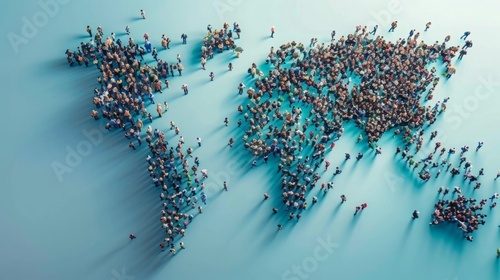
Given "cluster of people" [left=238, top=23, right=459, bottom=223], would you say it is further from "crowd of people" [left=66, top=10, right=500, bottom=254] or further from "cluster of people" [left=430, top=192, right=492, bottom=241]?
"cluster of people" [left=430, top=192, right=492, bottom=241]

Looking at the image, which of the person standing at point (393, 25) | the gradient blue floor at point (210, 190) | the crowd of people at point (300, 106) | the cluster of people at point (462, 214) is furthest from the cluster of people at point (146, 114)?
the person standing at point (393, 25)

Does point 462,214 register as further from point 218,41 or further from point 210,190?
point 218,41

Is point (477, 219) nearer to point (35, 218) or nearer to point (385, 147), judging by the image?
point (385, 147)

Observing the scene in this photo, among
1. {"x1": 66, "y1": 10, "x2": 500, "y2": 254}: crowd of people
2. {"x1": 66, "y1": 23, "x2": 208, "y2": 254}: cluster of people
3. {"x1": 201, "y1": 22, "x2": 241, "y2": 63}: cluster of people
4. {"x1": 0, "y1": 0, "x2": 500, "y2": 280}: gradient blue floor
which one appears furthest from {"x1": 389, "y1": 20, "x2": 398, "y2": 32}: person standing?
{"x1": 66, "y1": 23, "x2": 208, "y2": 254}: cluster of people

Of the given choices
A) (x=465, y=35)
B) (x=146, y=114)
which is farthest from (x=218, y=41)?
(x=465, y=35)

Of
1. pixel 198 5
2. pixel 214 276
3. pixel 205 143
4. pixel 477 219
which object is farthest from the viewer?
pixel 198 5

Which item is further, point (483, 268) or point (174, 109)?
point (174, 109)

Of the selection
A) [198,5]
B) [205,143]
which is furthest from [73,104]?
[198,5]
